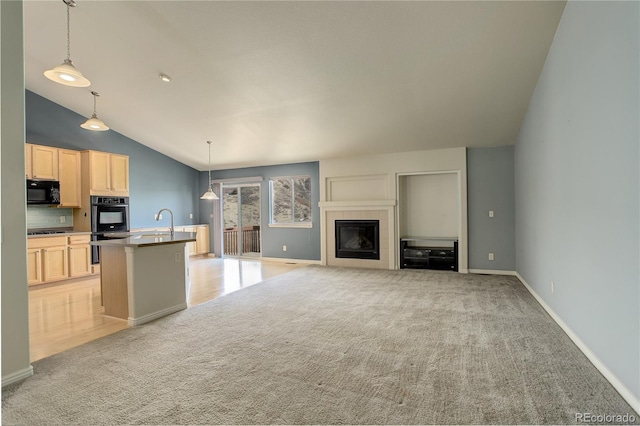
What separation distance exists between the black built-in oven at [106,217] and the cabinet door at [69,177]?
329 mm

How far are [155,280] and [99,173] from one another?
371cm

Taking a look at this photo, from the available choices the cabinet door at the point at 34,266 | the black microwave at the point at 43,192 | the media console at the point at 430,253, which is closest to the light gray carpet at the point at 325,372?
the media console at the point at 430,253

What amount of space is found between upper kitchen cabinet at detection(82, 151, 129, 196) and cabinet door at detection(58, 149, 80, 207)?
0.41ft

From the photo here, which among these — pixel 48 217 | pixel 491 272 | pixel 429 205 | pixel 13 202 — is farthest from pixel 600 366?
pixel 48 217

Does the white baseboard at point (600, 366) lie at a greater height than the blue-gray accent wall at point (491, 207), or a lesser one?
lesser

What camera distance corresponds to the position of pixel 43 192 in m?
5.49

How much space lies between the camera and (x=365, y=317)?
3514mm

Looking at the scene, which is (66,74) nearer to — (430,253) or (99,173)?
(99,173)

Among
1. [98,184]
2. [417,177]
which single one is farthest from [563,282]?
[98,184]

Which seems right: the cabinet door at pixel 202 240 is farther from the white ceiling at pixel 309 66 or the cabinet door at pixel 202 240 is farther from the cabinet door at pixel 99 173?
the white ceiling at pixel 309 66

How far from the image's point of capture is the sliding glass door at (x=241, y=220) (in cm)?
834

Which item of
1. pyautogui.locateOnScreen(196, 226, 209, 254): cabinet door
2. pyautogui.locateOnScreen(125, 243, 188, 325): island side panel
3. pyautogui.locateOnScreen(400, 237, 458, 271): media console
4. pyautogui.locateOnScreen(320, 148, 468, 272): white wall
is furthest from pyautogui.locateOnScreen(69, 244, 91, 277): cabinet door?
pyautogui.locateOnScreen(400, 237, 458, 271): media console

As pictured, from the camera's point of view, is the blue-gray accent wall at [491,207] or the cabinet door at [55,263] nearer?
the cabinet door at [55,263]

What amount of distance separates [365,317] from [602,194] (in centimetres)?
230
